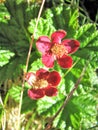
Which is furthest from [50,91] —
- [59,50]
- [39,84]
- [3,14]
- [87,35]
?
[3,14]

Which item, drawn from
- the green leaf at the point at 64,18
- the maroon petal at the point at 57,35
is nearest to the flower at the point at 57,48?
the maroon petal at the point at 57,35

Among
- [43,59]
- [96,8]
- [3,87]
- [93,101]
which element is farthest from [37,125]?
[96,8]

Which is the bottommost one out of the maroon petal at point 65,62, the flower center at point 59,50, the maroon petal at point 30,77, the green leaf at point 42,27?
the maroon petal at point 30,77

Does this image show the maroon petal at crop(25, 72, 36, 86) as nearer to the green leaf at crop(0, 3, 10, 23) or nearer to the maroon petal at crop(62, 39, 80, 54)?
the maroon petal at crop(62, 39, 80, 54)

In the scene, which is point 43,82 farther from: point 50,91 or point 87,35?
point 87,35

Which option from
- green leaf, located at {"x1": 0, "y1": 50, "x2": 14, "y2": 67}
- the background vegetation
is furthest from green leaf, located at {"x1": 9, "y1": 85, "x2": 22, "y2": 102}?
green leaf, located at {"x1": 0, "y1": 50, "x2": 14, "y2": 67}

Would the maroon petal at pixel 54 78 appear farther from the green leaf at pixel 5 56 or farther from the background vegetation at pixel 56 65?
the green leaf at pixel 5 56

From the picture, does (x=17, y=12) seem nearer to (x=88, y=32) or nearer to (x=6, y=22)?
(x=6, y=22)
